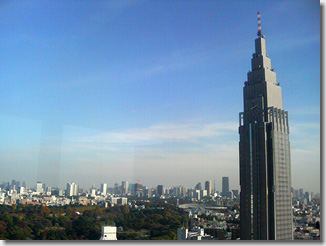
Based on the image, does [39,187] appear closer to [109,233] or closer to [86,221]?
[86,221]

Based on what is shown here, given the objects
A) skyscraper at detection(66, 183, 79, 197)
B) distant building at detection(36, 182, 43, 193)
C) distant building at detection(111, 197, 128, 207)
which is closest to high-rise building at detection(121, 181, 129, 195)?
distant building at detection(111, 197, 128, 207)

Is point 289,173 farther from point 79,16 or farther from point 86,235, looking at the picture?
point 79,16

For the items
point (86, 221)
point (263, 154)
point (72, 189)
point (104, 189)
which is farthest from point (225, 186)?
point (72, 189)

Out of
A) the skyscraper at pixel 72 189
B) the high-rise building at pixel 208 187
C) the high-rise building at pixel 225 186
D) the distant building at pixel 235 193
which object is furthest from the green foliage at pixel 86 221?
the distant building at pixel 235 193

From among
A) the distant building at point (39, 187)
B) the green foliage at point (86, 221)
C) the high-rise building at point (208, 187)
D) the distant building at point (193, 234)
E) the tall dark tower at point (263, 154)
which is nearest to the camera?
the distant building at point (193, 234)

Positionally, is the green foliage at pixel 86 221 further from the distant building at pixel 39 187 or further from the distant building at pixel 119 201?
the distant building at pixel 39 187
